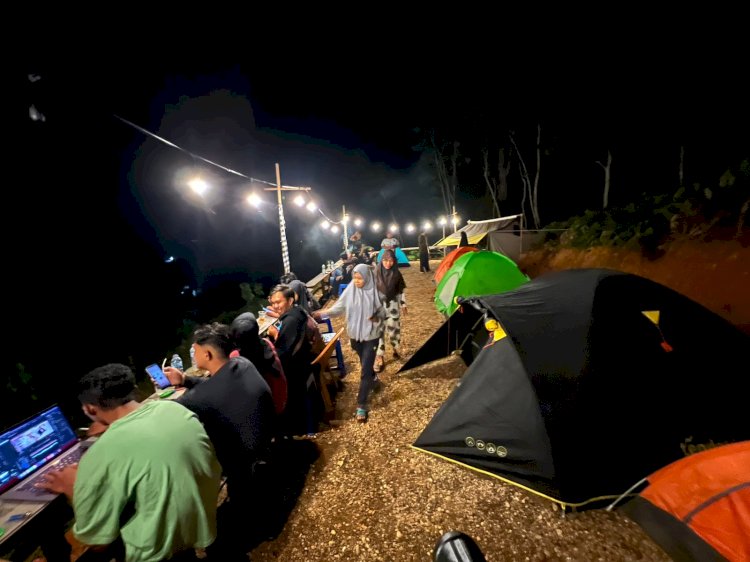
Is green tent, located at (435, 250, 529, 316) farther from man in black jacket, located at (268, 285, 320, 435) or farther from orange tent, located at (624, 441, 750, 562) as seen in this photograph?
orange tent, located at (624, 441, 750, 562)

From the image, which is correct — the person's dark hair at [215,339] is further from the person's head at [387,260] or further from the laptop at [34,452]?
the person's head at [387,260]

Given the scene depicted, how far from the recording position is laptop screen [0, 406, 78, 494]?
238 centimetres

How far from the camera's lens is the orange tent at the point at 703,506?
206cm

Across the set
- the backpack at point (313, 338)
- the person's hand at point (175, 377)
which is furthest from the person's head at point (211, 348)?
the backpack at point (313, 338)

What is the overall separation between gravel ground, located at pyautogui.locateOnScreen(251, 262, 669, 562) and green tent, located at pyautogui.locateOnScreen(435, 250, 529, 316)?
3.85 meters

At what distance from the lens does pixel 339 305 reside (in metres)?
5.20

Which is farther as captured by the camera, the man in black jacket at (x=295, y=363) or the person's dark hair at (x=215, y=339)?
the man in black jacket at (x=295, y=363)

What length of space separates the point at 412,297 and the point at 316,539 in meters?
9.59

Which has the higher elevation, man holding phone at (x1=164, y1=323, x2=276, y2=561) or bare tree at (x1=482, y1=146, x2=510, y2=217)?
bare tree at (x1=482, y1=146, x2=510, y2=217)

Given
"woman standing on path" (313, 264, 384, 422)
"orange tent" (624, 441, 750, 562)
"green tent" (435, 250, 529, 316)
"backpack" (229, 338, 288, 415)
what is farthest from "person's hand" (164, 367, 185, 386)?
"green tent" (435, 250, 529, 316)

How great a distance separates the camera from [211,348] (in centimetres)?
302

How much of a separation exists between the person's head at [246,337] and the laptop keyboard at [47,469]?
1.45m

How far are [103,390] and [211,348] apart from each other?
0.82 metres

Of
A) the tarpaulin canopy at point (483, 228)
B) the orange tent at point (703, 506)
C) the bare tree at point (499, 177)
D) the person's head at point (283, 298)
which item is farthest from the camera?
the bare tree at point (499, 177)
